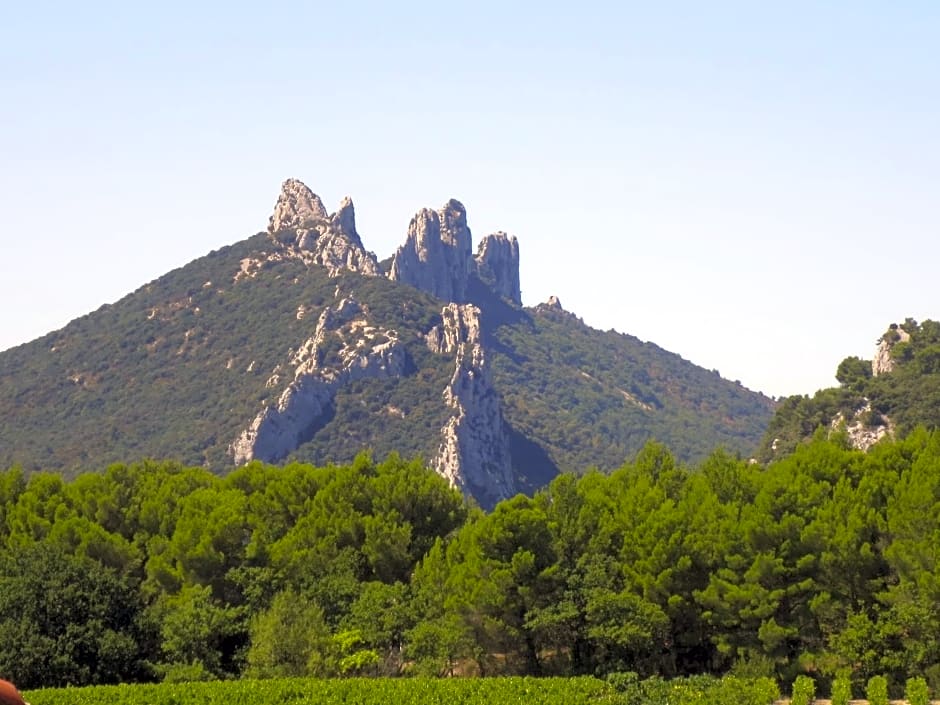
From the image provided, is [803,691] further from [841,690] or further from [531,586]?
[531,586]

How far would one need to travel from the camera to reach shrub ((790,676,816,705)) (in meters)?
48.9

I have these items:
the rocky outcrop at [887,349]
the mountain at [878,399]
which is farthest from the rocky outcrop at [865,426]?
the rocky outcrop at [887,349]

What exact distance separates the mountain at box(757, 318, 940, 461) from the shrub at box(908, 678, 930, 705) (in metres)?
72.5

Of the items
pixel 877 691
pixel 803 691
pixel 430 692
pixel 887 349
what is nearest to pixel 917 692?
pixel 877 691

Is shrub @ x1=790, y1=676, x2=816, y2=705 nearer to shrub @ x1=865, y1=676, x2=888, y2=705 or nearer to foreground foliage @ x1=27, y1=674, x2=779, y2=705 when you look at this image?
foreground foliage @ x1=27, y1=674, x2=779, y2=705

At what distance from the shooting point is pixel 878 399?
130 m

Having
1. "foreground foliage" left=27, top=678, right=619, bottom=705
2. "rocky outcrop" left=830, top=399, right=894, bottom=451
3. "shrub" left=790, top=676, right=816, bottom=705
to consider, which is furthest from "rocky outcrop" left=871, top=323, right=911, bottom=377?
"foreground foliage" left=27, top=678, right=619, bottom=705

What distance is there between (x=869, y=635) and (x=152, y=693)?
99.3 feet

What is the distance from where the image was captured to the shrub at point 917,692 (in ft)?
155

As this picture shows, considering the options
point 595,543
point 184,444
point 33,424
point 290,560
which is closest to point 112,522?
point 290,560

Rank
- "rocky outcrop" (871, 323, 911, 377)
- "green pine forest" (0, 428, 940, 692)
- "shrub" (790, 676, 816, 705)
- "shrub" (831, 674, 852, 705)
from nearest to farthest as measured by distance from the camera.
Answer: "shrub" (831, 674, 852, 705) < "shrub" (790, 676, 816, 705) < "green pine forest" (0, 428, 940, 692) < "rocky outcrop" (871, 323, 911, 377)

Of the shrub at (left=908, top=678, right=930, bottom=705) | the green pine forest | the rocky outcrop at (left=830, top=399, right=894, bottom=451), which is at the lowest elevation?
the shrub at (left=908, top=678, right=930, bottom=705)

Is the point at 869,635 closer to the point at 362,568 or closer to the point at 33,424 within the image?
the point at 362,568

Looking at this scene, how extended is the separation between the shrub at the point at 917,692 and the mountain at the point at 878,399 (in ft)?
238
